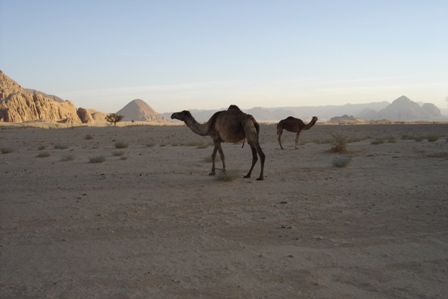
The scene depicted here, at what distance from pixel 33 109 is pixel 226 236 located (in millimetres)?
105351

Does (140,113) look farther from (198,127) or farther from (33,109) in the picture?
(198,127)

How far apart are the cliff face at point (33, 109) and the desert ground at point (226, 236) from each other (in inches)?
3507

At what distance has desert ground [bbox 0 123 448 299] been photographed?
4.64 meters

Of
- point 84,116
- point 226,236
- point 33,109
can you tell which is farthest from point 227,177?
point 84,116

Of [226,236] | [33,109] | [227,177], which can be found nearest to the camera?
[226,236]

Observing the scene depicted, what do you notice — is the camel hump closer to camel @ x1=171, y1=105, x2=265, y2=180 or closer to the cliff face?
camel @ x1=171, y1=105, x2=265, y2=180

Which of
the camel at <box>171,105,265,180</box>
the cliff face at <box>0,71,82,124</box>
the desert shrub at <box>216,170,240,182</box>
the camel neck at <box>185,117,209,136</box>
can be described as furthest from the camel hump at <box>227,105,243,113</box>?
the cliff face at <box>0,71,82,124</box>

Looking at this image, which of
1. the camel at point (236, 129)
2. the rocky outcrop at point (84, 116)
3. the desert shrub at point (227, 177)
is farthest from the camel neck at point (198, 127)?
the rocky outcrop at point (84, 116)

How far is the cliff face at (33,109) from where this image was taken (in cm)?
9419

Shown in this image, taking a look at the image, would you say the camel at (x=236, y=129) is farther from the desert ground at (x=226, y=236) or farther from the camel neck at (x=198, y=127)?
the desert ground at (x=226, y=236)

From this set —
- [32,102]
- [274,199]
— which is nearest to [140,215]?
[274,199]

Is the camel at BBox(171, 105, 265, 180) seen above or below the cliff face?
below

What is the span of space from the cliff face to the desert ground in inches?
3507

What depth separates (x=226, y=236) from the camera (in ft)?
21.0
